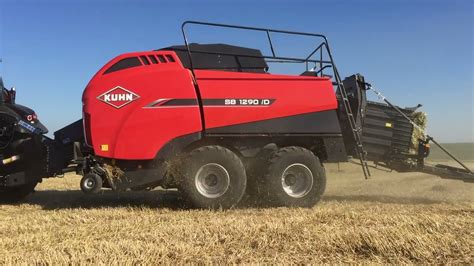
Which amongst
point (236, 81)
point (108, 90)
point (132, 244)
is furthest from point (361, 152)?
point (132, 244)

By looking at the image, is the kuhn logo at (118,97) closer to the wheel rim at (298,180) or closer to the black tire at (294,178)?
the black tire at (294,178)

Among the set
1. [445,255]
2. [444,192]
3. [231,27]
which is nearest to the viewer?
[445,255]

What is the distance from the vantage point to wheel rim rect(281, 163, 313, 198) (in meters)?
7.31

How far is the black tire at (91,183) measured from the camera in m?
6.80

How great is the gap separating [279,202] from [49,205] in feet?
12.0

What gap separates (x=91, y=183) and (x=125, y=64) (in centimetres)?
176

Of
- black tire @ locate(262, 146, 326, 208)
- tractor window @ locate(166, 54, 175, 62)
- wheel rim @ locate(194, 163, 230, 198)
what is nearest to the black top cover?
tractor window @ locate(166, 54, 175, 62)

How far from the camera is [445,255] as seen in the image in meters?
4.45

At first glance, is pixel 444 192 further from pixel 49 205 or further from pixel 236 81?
pixel 49 205

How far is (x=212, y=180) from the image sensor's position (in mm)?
7066

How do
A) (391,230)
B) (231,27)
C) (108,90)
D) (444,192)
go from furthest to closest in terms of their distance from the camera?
(444,192)
(231,27)
(108,90)
(391,230)

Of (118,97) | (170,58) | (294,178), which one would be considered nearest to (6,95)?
(118,97)

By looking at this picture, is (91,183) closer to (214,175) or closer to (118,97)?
(118,97)

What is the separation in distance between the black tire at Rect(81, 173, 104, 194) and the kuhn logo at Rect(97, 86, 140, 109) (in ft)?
3.41
